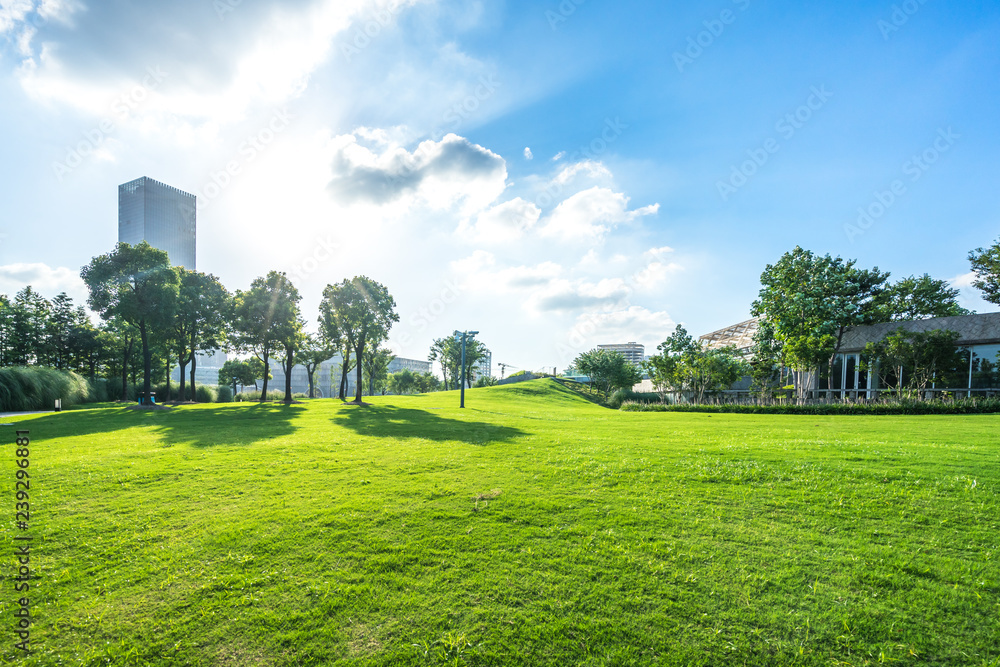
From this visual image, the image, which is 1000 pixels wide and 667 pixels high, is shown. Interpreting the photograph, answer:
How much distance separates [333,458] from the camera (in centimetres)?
1018

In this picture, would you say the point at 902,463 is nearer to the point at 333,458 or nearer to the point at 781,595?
the point at 781,595

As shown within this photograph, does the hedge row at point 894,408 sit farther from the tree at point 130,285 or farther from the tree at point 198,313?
the tree at point 198,313

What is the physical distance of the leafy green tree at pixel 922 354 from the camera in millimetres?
25172

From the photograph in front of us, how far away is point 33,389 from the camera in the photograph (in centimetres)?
2528

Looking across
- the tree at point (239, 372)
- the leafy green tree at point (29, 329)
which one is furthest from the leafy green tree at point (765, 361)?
the tree at point (239, 372)

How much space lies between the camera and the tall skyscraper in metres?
118

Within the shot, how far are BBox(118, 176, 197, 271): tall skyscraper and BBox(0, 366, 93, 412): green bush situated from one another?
112720mm

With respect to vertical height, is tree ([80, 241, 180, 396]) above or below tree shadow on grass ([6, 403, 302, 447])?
above

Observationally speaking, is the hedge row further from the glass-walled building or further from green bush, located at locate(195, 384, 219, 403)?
green bush, located at locate(195, 384, 219, 403)

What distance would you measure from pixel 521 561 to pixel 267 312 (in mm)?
31458

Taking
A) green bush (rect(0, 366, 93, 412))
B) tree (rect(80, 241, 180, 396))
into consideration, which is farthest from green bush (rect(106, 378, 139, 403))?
tree (rect(80, 241, 180, 396))

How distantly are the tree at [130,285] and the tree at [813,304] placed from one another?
43.5 metres

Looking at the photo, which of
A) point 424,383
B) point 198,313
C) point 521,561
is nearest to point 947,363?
point 521,561

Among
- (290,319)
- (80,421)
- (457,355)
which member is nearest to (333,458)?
(80,421)
